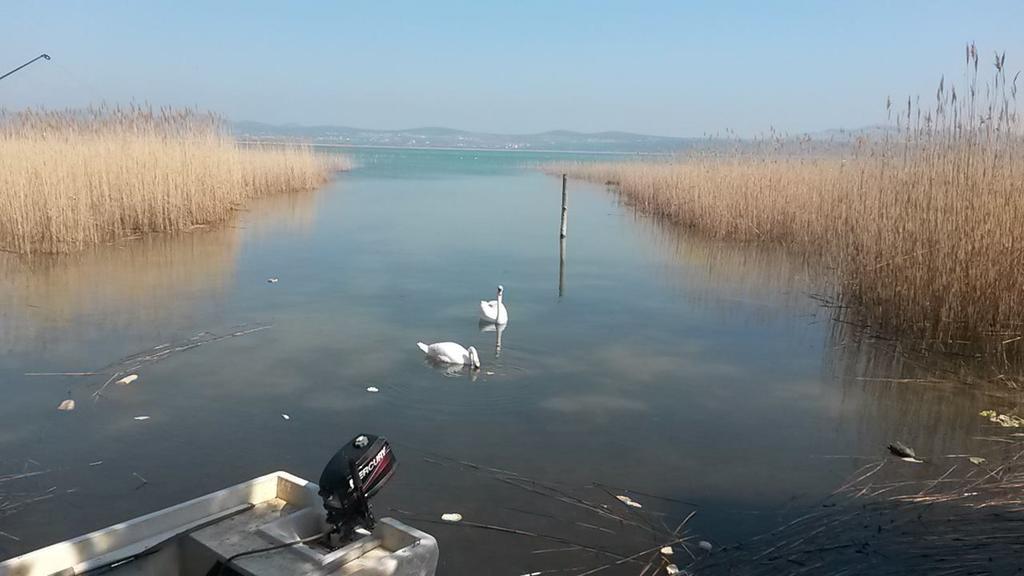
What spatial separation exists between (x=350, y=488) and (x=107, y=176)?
938cm

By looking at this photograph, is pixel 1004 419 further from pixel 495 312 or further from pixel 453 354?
pixel 495 312

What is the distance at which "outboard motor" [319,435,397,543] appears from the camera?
8.66 feet

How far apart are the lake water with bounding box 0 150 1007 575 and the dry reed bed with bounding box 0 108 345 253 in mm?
612

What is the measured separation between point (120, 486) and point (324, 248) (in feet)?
25.6

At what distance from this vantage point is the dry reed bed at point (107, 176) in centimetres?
902

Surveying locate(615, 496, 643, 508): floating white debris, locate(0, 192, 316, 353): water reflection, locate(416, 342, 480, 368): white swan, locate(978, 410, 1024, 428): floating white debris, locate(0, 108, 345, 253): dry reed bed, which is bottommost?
locate(615, 496, 643, 508): floating white debris

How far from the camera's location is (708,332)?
22.6ft

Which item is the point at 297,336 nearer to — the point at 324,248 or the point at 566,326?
the point at 566,326

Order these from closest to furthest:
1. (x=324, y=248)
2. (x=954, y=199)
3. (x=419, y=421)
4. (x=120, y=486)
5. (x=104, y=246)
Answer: (x=120, y=486) < (x=419, y=421) < (x=954, y=199) < (x=104, y=246) < (x=324, y=248)

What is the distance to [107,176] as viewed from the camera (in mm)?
10352

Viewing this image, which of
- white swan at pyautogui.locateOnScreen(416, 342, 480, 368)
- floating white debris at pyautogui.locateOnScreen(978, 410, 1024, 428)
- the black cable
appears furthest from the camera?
white swan at pyautogui.locateOnScreen(416, 342, 480, 368)

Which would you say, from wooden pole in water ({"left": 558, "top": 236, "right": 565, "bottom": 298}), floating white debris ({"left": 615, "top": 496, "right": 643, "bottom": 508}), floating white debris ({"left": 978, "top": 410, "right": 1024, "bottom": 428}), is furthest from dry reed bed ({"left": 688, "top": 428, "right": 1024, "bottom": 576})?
wooden pole in water ({"left": 558, "top": 236, "right": 565, "bottom": 298})

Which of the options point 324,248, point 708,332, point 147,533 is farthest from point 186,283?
point 147,533

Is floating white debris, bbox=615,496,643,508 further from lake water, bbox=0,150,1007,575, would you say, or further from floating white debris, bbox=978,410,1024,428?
floating white debris, bbox=978,410,1024,428
